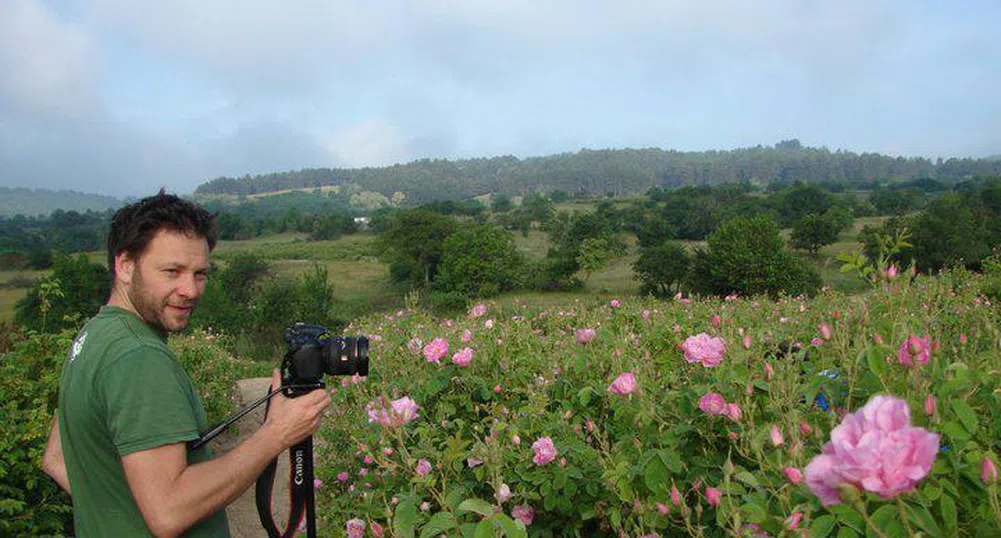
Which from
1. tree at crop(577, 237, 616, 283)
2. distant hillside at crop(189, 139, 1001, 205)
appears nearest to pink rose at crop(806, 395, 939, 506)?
tree at crop(577, 237, 616, 283)

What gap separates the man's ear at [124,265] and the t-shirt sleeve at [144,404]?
319mm

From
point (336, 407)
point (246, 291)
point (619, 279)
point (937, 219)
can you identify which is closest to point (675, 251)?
point (619, 279)

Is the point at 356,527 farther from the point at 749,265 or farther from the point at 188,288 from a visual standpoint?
the point at 749,265

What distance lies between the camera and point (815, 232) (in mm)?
50812

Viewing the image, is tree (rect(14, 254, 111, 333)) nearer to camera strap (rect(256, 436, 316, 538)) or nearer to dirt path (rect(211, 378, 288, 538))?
dirt path (rect(211, 378, 288, 538))

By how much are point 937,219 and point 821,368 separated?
48.0 m

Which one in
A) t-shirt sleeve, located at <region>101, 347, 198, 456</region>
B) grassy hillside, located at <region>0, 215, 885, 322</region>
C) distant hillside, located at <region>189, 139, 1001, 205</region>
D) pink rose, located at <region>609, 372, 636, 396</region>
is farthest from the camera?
distant hillside, located at <region>189, 139, 1001, 205</region>

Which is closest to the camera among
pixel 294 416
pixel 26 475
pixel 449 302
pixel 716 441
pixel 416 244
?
pixel 294 416

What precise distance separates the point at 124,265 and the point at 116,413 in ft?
1.44

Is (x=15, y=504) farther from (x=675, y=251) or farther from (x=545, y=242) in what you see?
(x=545, y=242)

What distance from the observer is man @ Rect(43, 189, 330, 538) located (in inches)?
52.0

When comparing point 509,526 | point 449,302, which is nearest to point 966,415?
point 509,526

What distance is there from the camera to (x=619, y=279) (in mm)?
50906

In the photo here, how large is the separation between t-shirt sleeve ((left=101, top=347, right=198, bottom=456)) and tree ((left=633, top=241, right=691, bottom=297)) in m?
41.7
